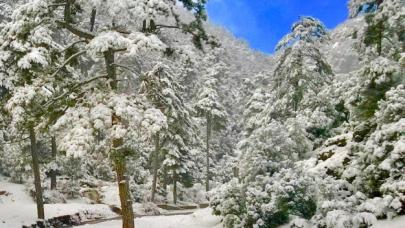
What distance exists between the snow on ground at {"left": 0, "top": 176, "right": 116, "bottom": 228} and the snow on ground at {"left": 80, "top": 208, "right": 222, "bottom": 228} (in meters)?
3.35

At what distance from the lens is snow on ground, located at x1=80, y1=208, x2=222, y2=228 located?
20922 mm

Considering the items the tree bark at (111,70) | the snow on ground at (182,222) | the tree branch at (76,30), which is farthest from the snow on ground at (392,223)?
the snow on ground at (182,222)

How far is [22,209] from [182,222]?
33.2 feet

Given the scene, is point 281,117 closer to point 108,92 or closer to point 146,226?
point 146,226

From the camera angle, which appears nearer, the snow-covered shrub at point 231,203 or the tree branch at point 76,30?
the tree branch at point 76,30

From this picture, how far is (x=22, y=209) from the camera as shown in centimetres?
2702

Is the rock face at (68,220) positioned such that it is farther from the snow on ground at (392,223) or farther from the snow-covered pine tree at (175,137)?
the snow on ground at (392,223)

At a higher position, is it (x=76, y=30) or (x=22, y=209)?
(x=76, y=30)

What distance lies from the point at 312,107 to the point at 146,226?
10697 mm

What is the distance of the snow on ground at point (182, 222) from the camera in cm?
2092

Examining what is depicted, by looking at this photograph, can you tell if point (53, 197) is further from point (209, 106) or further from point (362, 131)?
point (362, 131)

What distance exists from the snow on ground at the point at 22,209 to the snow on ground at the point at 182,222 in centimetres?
335

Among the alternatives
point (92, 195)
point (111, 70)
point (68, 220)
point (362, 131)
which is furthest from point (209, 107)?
point (111, 70)

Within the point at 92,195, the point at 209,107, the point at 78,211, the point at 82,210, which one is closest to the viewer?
the point at 78,211
